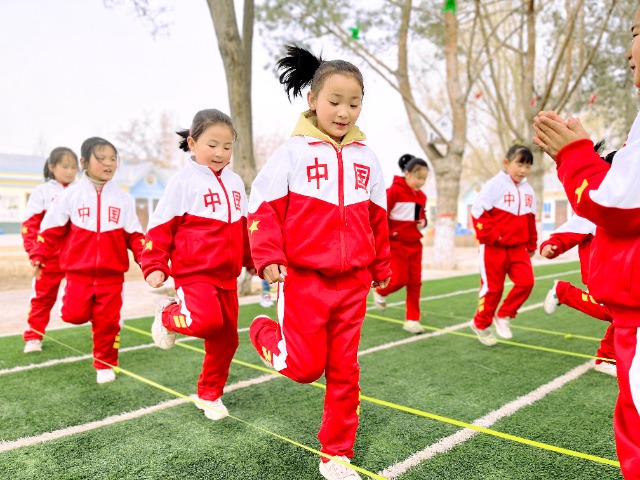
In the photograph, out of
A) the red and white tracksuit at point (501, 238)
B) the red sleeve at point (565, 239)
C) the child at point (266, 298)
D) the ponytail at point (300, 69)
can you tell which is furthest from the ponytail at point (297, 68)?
the child at point (266, 298)

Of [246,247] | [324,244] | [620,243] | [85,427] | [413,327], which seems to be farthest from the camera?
[413,327]

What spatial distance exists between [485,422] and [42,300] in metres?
4.50

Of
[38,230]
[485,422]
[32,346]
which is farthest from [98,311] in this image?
[485,422]

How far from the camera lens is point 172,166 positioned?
53.3 metres

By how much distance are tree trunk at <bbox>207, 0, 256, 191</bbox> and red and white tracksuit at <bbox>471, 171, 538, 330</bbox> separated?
15.0 feet

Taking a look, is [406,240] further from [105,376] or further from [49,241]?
[49,241]

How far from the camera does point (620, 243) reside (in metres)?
1.84

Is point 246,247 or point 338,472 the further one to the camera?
point 246,247

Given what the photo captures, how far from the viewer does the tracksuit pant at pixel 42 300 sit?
5.55 m

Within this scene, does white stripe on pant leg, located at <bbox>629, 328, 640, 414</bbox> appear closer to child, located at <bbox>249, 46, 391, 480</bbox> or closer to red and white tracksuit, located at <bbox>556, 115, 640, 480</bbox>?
red and white tracksuit, located at <bbox>556, 115, 640, 480</bbox>

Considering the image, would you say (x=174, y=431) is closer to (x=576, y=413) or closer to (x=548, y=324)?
(x=576, y=413)

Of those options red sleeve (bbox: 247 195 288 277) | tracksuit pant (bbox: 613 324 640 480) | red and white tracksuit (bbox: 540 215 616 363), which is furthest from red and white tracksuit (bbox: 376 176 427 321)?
tracksuit pant (bbox: 613 324 640 480)

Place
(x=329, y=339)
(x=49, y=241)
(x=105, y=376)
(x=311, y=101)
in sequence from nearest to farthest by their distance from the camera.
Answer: (x=329, y=339) < (x=311, y=101) < (x=105, y=376) < (x=49, y=241)

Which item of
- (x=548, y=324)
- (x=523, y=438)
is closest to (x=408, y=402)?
(x=523, y=438)
